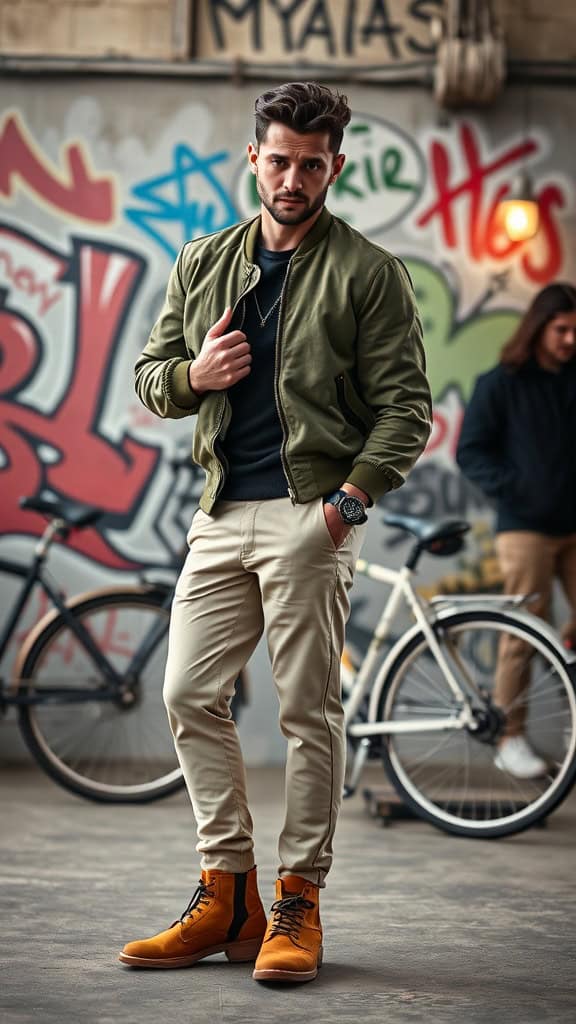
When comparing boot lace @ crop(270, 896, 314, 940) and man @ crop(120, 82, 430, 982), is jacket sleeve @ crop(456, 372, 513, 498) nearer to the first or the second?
man @ crop(120, 82, 430, 982)

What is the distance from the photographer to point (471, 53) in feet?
19.8

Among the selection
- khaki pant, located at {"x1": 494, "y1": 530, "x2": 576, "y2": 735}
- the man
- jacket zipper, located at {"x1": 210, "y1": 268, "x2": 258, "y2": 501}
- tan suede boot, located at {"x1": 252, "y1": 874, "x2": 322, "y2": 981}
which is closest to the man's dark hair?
the man

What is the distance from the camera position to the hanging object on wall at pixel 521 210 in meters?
6.16

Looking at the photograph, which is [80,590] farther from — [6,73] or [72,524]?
[6,73]

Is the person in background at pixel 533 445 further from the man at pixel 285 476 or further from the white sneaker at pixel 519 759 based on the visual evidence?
the man at pixel 285 476

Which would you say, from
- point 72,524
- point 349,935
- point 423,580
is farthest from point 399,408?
point 423,580

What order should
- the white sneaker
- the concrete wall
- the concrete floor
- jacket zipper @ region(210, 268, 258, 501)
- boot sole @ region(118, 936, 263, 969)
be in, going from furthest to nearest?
the concrete wall → the white sneaker → jacket zipper @ region(210, 268, 258, 501) → boot sole @ region(118, 936, 263, 969) → the concrete floor

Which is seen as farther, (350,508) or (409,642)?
(409,642)

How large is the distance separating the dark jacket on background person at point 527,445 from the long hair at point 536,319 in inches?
2.1

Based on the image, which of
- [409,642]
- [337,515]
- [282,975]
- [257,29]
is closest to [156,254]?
[257,29]

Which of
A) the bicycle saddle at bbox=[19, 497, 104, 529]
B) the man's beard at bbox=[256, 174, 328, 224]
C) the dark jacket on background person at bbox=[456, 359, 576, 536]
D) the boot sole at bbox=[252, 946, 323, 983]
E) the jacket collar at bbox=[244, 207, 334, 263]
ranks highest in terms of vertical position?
the man's beard at bbox=[256, 174, 328, 224]

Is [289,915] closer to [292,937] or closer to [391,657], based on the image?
[292,937]

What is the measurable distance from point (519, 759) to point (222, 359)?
8.55ft

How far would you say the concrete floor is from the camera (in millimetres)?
2834
